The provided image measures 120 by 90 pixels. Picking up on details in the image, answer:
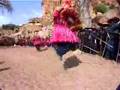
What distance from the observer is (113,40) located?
43.8 ft

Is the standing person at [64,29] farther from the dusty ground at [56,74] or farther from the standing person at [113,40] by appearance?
the standing person at [113,40]

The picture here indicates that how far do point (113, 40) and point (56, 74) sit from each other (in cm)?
214

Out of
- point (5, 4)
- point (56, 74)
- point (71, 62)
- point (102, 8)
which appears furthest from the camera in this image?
point (102, 8)

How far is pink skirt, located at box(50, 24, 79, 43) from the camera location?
10.8m

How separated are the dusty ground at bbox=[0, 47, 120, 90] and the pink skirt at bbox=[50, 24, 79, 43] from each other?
996mm

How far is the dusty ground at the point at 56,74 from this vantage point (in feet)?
35.5

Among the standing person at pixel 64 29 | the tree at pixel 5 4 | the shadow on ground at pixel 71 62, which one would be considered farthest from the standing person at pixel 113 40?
the tree at pixel 5 4

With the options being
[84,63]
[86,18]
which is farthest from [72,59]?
[86,18]

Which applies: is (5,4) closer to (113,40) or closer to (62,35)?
(113,40)

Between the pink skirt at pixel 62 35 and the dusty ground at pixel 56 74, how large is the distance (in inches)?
39.2

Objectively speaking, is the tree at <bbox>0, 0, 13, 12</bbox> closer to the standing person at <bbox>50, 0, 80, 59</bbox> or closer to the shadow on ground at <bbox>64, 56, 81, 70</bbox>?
the shadow on ground at <bbox>64, 56, 81, 70</bbox>

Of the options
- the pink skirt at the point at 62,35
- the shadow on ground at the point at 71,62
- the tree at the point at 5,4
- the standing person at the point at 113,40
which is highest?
the pink skirt at the point at 62,35

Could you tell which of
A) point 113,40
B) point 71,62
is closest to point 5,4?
point 71,62

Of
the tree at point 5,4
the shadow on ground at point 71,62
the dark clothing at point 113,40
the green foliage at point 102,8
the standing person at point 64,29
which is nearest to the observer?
the standing person at point 64,29
